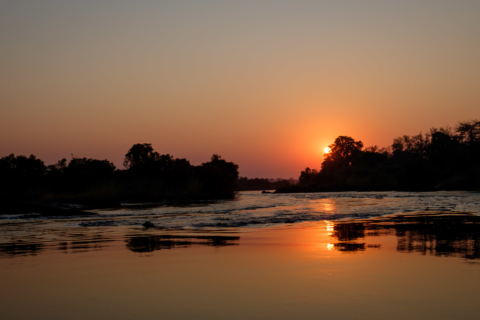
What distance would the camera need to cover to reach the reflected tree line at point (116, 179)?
37875mm

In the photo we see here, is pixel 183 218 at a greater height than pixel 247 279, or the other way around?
pixel 247 279

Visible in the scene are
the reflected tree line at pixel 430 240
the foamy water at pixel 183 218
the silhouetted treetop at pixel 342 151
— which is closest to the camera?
the reflected tree line at pixel 430 240

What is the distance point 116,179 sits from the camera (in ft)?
146

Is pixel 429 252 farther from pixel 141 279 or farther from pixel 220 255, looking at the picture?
pixel 141 279

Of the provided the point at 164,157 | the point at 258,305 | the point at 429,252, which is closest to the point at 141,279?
the point at 258,305

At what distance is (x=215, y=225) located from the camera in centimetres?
1431

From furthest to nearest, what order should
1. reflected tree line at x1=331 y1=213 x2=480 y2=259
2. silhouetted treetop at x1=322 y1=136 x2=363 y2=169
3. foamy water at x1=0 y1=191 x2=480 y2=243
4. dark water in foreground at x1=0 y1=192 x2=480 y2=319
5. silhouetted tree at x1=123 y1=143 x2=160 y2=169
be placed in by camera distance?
silhouetted treetop at x1=322 y1=136 x2=363 y2=169 → silhouetted tree at x1=123 y1=143 x2=160 y2=169 → foamy water at x1=0 y1=191 x2=480 y2=243 → reflected tree line at x1=331 y1=213 x2=480 y2=259 → dark water in foreground at x1=0 y1=192 x2=480 y2=319

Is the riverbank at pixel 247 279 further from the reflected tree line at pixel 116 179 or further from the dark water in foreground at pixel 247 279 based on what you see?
the reflected tree line at pixel 116 179

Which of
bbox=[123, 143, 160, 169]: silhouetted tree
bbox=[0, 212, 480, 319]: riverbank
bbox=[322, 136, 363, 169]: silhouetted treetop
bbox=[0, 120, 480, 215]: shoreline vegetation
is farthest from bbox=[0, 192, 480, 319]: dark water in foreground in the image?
bbox=[322, 136, 363, 169]: silhouetted treetop

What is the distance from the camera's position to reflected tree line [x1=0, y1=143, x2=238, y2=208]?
37.9 metres

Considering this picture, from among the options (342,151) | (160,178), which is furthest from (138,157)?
(342,151)

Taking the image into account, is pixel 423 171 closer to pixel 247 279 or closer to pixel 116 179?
pixel 116 179

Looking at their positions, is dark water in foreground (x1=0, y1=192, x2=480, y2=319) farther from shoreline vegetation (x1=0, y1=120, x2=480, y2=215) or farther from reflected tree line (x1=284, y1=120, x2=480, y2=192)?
reflected tree line (x1=284, y1=120, x2=480, y2=192)

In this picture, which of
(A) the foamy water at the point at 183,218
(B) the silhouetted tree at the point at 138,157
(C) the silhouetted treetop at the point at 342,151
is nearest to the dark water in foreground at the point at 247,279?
(A) the foamy water at the point at 183,218
